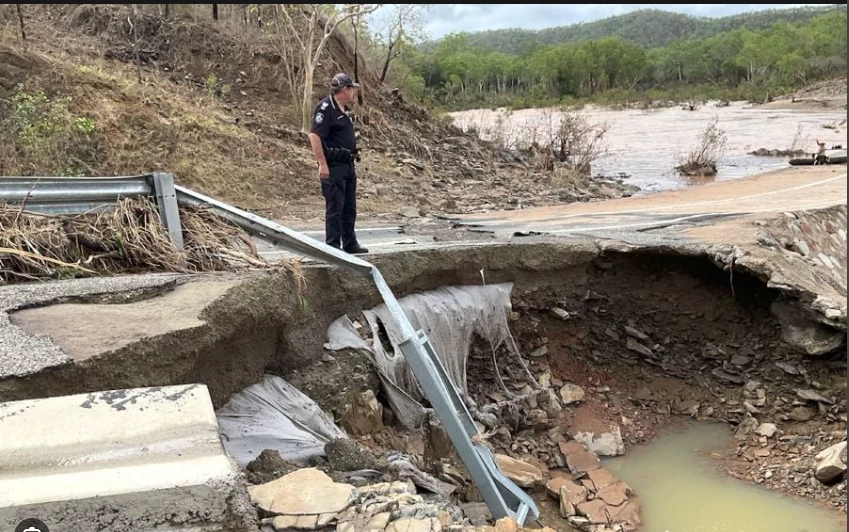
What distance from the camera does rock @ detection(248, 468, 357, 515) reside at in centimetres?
270

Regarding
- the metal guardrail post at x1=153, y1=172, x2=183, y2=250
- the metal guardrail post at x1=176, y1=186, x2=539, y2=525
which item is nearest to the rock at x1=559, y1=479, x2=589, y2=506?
the metal guardrail post at x1=176, y1=186, x2=539, y2=525

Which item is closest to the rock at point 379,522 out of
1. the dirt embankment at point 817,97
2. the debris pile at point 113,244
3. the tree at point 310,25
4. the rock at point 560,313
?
the debris pile at point 113,244

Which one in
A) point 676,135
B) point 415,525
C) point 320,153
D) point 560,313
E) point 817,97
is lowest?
point 560,313

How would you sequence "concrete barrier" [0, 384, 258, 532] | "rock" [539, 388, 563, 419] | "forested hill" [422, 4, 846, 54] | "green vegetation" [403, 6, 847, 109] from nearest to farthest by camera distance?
"concrete barrier" [0, 384, 258, 532] → "rock" [539, 388, 563, 419] → "green vegetation" [403, 6, 847, 109] → "forested hill" [422, 4, 846, 54]

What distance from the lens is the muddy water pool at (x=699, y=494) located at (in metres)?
5.38

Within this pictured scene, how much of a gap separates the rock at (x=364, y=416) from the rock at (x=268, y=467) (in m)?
1.37

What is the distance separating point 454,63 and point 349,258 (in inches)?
2181

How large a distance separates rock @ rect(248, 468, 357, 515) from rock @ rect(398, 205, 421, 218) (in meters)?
7.82

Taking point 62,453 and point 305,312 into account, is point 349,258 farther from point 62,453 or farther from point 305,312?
point 62,453

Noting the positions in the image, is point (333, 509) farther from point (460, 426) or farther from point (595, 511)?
point (595, 511)

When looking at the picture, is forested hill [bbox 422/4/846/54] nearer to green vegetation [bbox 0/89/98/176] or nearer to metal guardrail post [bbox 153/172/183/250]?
green vegetation [bbox 0/89/98/176]

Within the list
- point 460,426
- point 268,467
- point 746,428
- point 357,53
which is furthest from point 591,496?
point 357,53

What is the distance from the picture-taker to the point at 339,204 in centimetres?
563

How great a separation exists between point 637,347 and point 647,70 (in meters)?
66.2
